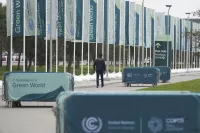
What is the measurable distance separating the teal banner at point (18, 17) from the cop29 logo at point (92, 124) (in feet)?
104

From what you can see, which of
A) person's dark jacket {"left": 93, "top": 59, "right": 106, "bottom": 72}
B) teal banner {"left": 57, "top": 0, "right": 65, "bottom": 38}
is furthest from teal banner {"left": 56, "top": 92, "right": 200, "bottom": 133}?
teal banner {"left": 57, "top": 0, "right": 65, "bottom": 38}

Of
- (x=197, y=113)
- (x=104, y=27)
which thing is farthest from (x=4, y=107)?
(x=104, y=27)

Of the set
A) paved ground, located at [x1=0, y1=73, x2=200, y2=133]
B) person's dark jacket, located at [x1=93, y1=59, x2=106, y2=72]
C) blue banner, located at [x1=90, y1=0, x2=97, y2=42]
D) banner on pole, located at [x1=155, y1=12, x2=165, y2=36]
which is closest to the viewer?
paved ground, located at [x1=0, y1=73, x2=200, y2=133]

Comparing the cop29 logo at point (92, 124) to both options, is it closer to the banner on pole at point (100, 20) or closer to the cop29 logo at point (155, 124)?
the cop29 logo at point (155, 124)

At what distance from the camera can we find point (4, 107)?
22.8m

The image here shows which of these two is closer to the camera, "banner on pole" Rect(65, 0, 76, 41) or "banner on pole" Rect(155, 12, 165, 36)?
"banner on pole" Rect(65, 0, 76, 41)

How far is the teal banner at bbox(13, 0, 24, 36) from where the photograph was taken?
40.3 metres

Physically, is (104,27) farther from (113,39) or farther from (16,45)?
(16,45)

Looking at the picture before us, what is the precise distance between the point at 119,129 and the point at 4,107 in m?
14.2

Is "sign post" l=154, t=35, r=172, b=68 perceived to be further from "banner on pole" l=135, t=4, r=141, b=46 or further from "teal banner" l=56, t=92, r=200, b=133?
"teal banner" l=56, t=92, r=200, b=133

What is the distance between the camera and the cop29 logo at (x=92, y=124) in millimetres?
9062

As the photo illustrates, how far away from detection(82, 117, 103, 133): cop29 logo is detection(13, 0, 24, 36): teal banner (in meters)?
31.7

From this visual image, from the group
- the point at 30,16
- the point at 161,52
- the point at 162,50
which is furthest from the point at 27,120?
the point at 161,52

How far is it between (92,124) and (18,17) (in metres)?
31.9
